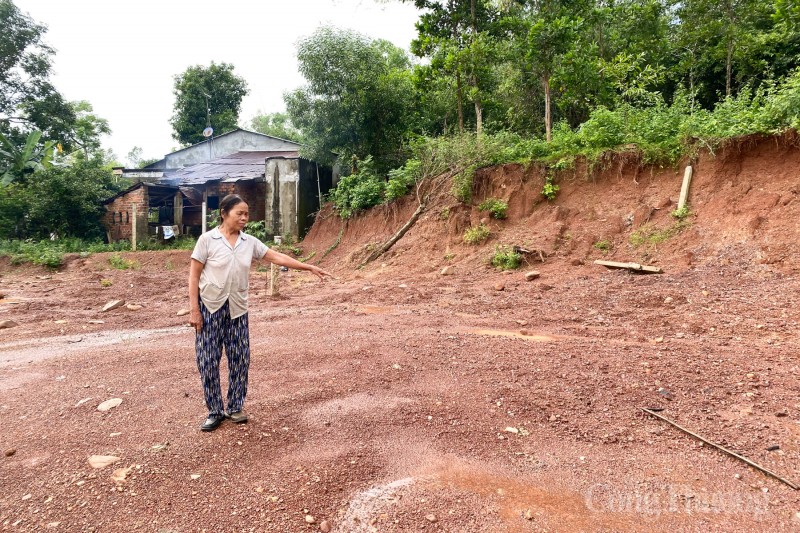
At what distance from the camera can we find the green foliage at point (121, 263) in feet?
50.8

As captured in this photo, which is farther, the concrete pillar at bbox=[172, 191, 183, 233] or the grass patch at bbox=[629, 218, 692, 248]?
the concrete pillar at bbox=[172, 191, 183, 233]

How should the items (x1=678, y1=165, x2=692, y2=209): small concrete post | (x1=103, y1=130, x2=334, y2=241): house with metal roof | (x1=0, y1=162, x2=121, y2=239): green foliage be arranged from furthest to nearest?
1. (x1=0, y1=162, x2=121, y2=239): green foliage
2. (x1=103, y1=130, x2=334, y2=241): house with metal roof
3. (x1=678, y1=165, x2=692, y2=209): small concrete post

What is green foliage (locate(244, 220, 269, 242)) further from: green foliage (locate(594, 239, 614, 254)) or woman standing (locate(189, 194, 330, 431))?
woman standing (locate(189, 194, 330, 431))

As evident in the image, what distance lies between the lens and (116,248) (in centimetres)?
1875

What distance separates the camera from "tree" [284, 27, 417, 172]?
16031 mm

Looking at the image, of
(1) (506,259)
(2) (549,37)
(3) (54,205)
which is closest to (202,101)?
(3) (54,205)

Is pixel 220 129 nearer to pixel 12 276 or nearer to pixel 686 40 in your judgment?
pixel 12 276

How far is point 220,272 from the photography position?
10.3ft

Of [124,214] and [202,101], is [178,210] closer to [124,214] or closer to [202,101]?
[124,214]

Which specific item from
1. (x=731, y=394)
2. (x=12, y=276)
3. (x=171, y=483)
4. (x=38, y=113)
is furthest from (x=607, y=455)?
(x=38, y=113)

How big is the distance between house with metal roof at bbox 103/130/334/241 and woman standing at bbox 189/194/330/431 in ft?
50.2

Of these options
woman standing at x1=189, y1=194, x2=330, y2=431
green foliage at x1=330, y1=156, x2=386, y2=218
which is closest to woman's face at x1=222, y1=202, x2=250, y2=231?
woman standing at x1=189, y1=194, x2=330, y2=431

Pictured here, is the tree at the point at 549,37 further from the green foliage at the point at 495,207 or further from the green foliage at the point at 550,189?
the green foliage at the point at 495,207

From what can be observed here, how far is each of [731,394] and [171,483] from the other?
4.09m
